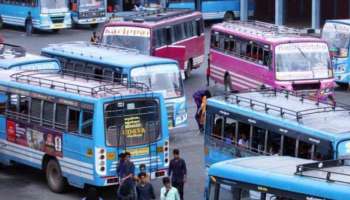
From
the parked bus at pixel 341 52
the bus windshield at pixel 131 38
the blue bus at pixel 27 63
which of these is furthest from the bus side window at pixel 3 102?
the parked bus at pixel 341 52

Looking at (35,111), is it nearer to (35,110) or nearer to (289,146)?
(35,110)

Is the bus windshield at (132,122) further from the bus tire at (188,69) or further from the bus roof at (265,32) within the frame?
the bus tire at (188,69)

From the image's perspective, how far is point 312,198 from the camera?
514 inches

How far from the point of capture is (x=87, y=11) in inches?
2009

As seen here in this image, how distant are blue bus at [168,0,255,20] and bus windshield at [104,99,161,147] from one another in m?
30.9

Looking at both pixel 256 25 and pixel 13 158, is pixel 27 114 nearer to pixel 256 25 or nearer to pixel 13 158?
pixel 13 158

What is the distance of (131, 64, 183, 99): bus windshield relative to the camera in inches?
1026

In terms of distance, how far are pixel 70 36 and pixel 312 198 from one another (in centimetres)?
3728

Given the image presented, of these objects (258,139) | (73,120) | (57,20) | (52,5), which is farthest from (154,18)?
(258,139)

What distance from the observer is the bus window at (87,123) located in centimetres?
2011

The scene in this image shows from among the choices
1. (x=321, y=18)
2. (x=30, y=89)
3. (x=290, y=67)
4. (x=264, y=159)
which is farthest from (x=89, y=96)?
(x=321, y=18)

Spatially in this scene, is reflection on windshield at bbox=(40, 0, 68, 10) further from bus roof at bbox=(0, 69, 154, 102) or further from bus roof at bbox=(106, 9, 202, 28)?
bus roof at bbox=(0, 69, 154, 102)

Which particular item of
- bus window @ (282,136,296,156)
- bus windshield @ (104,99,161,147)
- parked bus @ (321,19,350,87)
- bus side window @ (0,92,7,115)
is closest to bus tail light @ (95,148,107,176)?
bus windshield @ (104,99,161,147)

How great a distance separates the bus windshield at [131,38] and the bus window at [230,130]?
42.0ft
